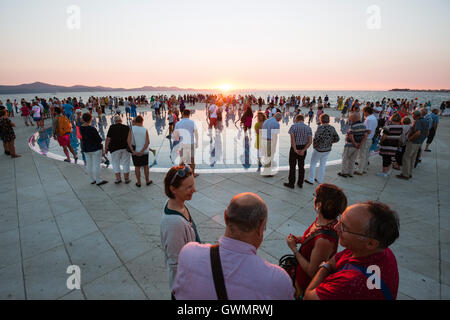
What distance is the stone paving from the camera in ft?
9.59

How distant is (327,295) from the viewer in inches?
52.3

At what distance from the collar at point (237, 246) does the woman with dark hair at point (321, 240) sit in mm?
830

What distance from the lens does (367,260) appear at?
54.0 inches

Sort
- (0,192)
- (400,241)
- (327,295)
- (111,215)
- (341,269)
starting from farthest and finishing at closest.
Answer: (0,192) → (111,215) → (400,241) → (341,269) → (327,295)

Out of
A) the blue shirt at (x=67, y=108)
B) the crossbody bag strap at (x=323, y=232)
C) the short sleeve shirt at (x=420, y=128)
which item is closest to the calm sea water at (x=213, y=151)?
the blue shirt at (x=67, y=108)

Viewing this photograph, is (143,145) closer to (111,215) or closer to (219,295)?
(111,215)

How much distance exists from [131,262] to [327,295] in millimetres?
2948

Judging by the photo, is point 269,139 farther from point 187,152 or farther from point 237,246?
point 237,246

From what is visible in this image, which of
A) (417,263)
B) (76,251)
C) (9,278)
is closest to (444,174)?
(417,263)

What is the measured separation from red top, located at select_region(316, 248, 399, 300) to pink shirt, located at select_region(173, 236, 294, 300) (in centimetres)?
32

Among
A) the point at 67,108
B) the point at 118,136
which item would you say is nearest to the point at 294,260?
the point at 118,136

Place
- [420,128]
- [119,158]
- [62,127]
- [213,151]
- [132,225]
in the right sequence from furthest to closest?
[213,151] < [62,127] < [420,128] < [119,158] < [132,225]

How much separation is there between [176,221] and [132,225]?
9.01 ft

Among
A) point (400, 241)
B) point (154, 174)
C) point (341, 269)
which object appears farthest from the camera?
point (154, 174)
